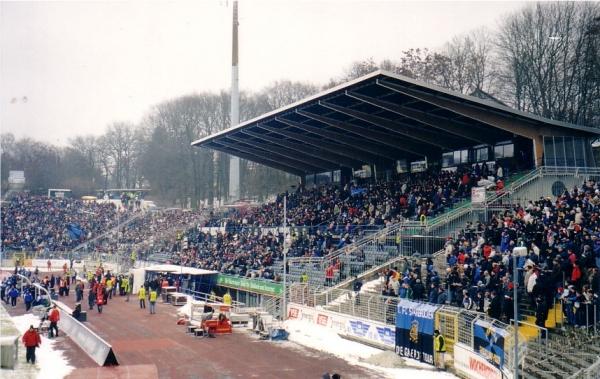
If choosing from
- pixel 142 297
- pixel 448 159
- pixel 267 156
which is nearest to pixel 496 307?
pixel 448 159

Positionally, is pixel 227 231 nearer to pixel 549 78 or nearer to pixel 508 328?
pixel 549 78

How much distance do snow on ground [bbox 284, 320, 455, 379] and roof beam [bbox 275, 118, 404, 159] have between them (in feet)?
52.0

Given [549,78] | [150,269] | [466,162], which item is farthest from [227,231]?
[549,78]

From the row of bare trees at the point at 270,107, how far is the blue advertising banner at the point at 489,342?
93.9 feet

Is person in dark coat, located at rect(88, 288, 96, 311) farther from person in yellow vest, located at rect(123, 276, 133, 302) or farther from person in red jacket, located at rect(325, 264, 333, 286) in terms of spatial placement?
person in red jacket, located at rect(325, 264, 333, 286)

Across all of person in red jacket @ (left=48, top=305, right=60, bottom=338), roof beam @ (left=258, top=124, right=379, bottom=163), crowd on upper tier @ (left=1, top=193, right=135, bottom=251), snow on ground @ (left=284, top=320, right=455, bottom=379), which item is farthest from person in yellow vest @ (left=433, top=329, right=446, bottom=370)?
crowd on upper tier @ (left=1, top=193, right=135, bottom=251)

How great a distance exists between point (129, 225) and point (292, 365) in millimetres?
57749

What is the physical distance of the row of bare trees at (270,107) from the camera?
48719mm

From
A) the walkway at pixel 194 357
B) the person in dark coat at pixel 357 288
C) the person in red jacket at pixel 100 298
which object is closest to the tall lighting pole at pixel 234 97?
the person in red jacket at pixel 100 298

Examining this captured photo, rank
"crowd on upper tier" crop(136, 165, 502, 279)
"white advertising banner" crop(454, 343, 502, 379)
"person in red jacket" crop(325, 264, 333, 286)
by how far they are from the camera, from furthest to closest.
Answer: "crowd on upper tier" crop(136, 165, 502, 279)
"person in red jacket" crop(325, 264, 333, 286)
"white advertising banner" crop(454, 343, 502, 379)

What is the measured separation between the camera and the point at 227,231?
54969 mm

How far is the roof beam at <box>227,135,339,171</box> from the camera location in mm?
51344

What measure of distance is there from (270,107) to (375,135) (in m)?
49.9

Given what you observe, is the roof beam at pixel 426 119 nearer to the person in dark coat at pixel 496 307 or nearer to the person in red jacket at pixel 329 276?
the person in red jacket at pixel 329 276
